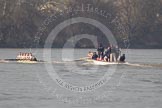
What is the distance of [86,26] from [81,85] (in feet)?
347

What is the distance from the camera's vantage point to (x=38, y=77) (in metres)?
54.8

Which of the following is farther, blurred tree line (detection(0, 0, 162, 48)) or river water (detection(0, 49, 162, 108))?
blurred tree line (detection(0, 0, 162, 48))

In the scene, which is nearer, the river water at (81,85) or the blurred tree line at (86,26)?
the river water at (81,85)

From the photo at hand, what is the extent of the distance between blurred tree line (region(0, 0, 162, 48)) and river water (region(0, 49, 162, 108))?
78.4 meters

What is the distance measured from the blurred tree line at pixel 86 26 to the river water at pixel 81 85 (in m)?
78.4

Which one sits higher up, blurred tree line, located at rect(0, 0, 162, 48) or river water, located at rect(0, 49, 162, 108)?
blurred tree line, located at rect(0, 0, 162, 48)

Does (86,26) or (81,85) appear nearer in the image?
(81,85)

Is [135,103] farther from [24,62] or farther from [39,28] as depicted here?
[39,28]

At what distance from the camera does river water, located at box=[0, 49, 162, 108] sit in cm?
3756

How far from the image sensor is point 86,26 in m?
153

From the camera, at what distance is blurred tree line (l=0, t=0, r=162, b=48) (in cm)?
14838

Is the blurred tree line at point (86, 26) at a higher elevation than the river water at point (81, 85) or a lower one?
higher

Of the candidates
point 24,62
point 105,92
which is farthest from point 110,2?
point 105,92

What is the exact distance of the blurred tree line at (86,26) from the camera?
148 metres
